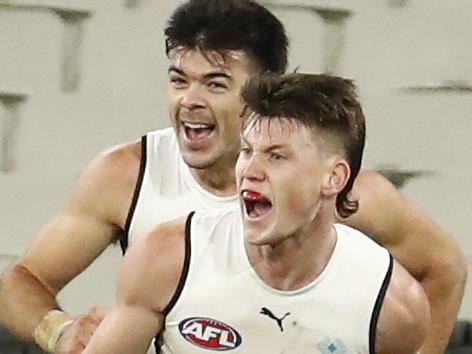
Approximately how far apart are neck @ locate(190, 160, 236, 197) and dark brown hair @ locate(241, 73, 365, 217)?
9.6 inches

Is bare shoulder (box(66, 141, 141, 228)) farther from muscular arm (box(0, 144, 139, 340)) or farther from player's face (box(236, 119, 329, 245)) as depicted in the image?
player's face (box(236, 119, 329, 245))

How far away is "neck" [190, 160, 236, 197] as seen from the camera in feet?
5.99

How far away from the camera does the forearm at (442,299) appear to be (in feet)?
6.58

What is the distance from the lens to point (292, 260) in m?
1.58

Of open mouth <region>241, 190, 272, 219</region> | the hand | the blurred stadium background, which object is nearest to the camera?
open mouth <region>241, 190, 272, 219</region>

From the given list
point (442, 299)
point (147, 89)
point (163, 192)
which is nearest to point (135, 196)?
point (163, 192)

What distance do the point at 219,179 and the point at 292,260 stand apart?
0.28m

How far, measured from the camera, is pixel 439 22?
8.32 feet

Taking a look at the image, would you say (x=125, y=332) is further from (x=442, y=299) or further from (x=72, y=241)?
(x=442, y=299)

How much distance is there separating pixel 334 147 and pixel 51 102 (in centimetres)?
103

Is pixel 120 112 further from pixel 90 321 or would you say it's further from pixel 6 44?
pixel 90 321

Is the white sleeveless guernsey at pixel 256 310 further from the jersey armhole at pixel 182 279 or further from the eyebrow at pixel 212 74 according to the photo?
the eyebrow at pixel 212 74

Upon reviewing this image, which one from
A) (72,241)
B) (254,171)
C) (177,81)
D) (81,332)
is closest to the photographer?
(254,171)

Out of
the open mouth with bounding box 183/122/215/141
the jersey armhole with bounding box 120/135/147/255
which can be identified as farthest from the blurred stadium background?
the open mouth with bounding box 183/122/215/141
